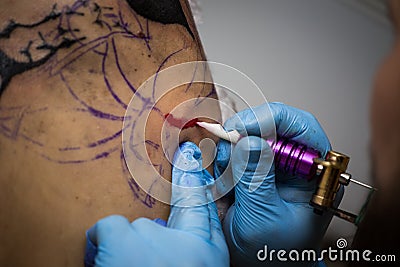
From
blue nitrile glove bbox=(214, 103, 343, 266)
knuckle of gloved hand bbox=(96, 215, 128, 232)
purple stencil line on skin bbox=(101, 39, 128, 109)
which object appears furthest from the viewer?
blue nitrile glove bbox=(214, 103, 343, 266)

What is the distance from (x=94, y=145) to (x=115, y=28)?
11.8 inches

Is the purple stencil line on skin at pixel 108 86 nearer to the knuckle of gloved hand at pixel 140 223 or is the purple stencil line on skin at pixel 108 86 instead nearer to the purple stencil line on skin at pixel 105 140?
the purple stencil line on skin at pixel 105 140

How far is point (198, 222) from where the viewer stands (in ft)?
3.49

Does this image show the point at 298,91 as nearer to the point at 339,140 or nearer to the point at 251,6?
the point at 339,140

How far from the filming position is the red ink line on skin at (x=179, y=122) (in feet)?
3.67

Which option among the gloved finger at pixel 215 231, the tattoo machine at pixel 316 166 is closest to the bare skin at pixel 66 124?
the gloved finger at pixel 215 231

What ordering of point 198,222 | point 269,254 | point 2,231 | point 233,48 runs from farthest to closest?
point 233,48 → point 269,254 → point 198,222 → point 2,231

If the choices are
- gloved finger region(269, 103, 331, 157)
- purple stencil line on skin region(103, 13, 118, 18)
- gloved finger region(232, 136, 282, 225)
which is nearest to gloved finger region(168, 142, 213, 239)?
gloved finger region(232, 136, 282, 225)

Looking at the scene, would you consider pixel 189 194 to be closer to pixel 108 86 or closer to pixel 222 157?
pixel 222 157

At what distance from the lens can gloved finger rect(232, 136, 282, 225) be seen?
114cm

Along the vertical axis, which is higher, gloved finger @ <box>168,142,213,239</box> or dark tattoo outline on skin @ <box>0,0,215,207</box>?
dark tattoo outline on skin @ <box>0,0,215,207</box>

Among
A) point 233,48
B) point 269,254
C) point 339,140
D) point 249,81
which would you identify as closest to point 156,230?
point 269,254

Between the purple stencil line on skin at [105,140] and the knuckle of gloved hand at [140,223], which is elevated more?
the purple stencil line on skin at [105,140]

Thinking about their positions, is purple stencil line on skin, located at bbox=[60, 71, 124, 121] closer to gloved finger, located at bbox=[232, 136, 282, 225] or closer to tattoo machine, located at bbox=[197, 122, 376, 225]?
tattoo machine, located at bbox=[197, 122, 376, 225]
